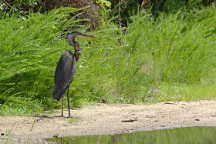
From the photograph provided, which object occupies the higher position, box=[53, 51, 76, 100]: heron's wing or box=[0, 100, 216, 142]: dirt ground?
box=[53, 51, 76, 100]: heron's wing

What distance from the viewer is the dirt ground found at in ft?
27.7

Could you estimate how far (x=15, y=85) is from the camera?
33.2 ft

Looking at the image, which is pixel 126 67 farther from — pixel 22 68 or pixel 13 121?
pixel 13 121

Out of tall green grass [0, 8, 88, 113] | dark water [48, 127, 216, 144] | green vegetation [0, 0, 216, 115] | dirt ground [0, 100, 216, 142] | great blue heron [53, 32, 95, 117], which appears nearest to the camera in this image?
dark water [48, 127, 216, 144]

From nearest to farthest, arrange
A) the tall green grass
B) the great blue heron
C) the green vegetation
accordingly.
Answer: the great blue heron
the tall green grass
the green vegetation

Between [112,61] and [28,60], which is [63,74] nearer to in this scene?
[28,60]

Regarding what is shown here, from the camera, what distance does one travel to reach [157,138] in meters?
8.08

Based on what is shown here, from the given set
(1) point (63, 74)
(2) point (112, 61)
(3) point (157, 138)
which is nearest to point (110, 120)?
(1) point (63, 74)

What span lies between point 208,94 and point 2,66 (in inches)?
192

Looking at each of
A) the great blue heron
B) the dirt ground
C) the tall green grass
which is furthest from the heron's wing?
the tall green grass

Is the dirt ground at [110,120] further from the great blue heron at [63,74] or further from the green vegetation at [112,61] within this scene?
the green vegetation at [112,61]

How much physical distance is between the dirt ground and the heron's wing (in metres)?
0.43

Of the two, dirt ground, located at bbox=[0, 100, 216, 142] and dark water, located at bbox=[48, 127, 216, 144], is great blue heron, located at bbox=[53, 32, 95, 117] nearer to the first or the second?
dirt ground, located at bbox=[0, 100, 216, 142]

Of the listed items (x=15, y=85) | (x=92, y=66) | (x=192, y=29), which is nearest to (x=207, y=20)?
(x=192, y=29)
